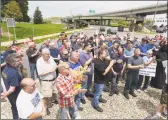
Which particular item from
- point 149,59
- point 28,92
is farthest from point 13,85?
point 149,59

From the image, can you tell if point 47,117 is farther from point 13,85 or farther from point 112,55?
point 112,55

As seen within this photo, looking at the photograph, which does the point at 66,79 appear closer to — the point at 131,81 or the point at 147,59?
the point at 131,81

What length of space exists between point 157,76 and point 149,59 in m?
0.79

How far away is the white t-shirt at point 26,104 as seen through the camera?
3.67m

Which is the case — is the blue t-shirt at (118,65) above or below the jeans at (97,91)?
above

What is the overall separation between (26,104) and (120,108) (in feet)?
11.7

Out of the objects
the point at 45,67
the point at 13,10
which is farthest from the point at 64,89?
the point at 13,10

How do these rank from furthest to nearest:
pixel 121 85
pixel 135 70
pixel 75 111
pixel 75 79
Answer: pixel 121 85
pixel 135 70
pixel 75 79
pixel 75 111

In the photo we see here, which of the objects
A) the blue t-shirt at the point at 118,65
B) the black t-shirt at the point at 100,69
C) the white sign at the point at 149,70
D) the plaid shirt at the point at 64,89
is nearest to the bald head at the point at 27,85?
the plaid shirt at the point at 64,89

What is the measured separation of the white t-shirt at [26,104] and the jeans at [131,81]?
4066mm

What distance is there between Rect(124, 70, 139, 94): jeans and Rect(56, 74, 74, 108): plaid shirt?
10.2ft

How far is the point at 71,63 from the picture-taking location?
5594 millimetres

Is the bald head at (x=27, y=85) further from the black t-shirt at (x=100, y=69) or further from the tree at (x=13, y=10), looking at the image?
the tree at (x=13, y=10)

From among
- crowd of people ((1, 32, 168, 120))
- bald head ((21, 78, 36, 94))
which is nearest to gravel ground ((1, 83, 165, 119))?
crowd of people ((1, 32, 168, 120))
